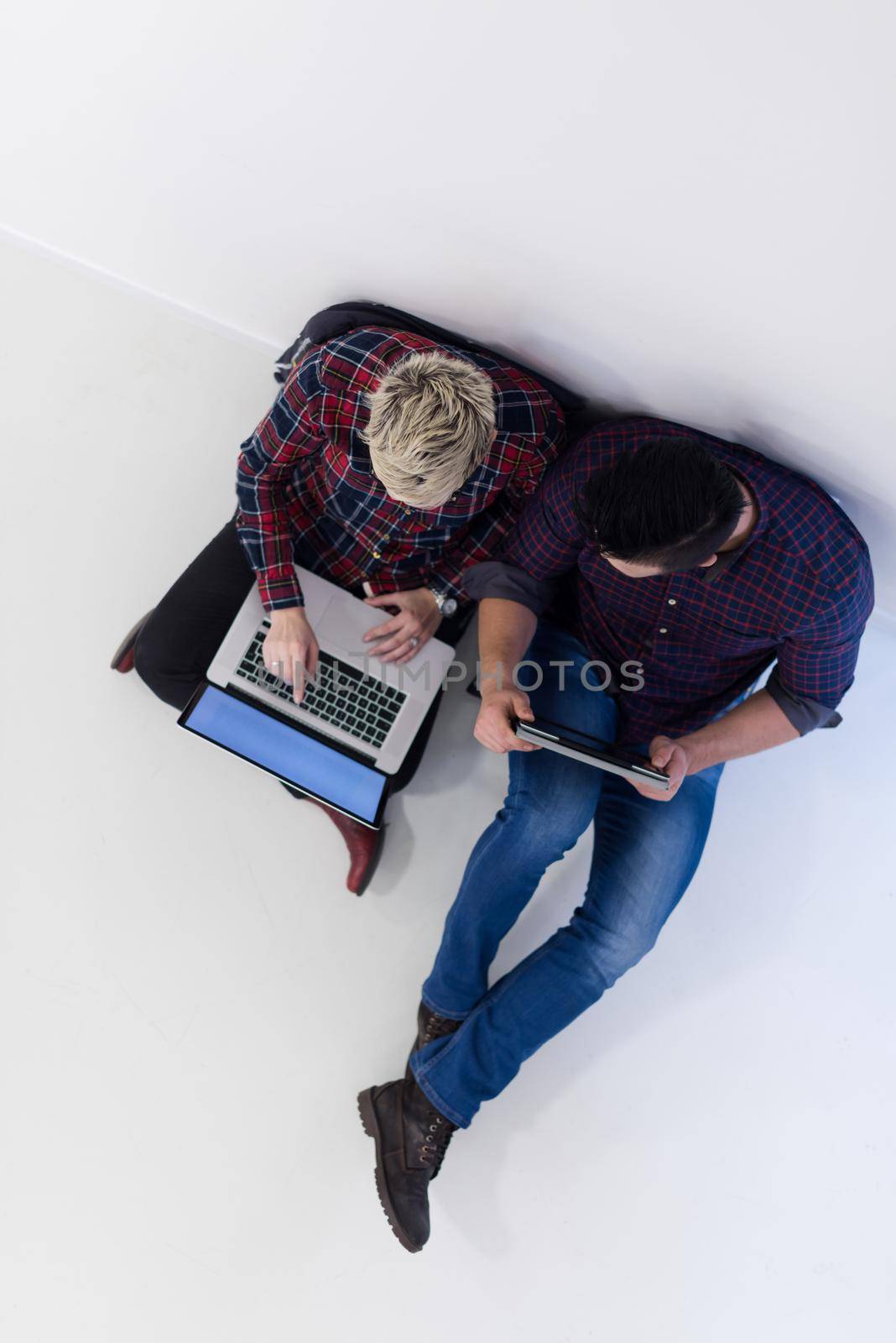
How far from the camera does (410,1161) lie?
1517mm

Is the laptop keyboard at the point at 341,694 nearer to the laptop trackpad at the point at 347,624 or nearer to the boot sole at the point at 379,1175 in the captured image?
the laptop trackpad at the point at 347,624

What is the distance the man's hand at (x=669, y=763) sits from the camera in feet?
4.40

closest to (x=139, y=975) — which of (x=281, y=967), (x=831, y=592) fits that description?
(x=281, y=967)

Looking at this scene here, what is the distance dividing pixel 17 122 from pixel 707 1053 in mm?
2008

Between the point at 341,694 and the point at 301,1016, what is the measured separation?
2.21 ft

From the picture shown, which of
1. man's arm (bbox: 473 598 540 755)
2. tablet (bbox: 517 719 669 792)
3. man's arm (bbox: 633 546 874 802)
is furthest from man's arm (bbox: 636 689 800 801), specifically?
man's arm (bbox: 473 598 540 755)

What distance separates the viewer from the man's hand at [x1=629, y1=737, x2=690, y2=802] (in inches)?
52.8

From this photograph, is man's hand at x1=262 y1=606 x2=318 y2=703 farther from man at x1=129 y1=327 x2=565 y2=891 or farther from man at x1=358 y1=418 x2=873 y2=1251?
man at x1=358 y1=418 x2=873 y2=1251

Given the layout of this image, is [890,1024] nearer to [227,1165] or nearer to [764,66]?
[227,1165]

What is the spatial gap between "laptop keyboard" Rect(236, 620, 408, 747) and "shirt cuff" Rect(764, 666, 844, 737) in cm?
62

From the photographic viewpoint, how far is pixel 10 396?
5.96 ft

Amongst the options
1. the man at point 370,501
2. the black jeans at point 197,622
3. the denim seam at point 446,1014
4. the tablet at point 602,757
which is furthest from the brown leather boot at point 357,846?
the tablet at point 602,757

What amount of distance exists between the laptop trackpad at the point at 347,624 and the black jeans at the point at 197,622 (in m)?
0.10

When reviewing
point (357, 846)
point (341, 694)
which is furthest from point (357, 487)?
point (357, 846)
